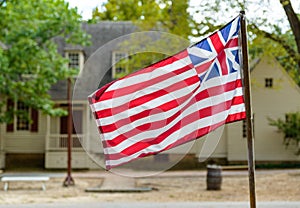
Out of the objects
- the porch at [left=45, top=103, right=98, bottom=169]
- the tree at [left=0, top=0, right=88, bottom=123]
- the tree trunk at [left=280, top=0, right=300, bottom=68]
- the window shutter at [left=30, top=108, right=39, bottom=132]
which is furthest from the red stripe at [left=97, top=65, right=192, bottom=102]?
the window shutter at [left=30, top=108, right=39, bottom=132]

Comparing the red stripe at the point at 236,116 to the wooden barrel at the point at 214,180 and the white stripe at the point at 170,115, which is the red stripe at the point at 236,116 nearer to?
the white stripe at the point at 170,115

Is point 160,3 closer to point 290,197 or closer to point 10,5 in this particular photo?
point 10,5

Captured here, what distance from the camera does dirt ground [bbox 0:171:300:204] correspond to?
15477mm

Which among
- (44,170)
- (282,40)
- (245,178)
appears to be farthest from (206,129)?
(44,170)

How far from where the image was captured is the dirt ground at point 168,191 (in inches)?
609

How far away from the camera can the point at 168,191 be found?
17.7 metres

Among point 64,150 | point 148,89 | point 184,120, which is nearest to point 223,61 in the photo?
point 184,120

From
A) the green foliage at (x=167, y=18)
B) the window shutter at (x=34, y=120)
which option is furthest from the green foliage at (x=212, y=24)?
the window shutter at (x=34, y=120)

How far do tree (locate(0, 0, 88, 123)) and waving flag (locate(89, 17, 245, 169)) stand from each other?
51.2 feet

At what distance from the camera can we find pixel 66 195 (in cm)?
1658

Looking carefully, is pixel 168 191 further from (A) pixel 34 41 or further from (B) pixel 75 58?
(B) pixel 75 58

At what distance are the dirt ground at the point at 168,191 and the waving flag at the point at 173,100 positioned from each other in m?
8.77

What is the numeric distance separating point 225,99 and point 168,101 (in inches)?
26.7

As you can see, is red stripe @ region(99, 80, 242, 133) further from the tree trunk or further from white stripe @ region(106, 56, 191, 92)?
the tree trunk
